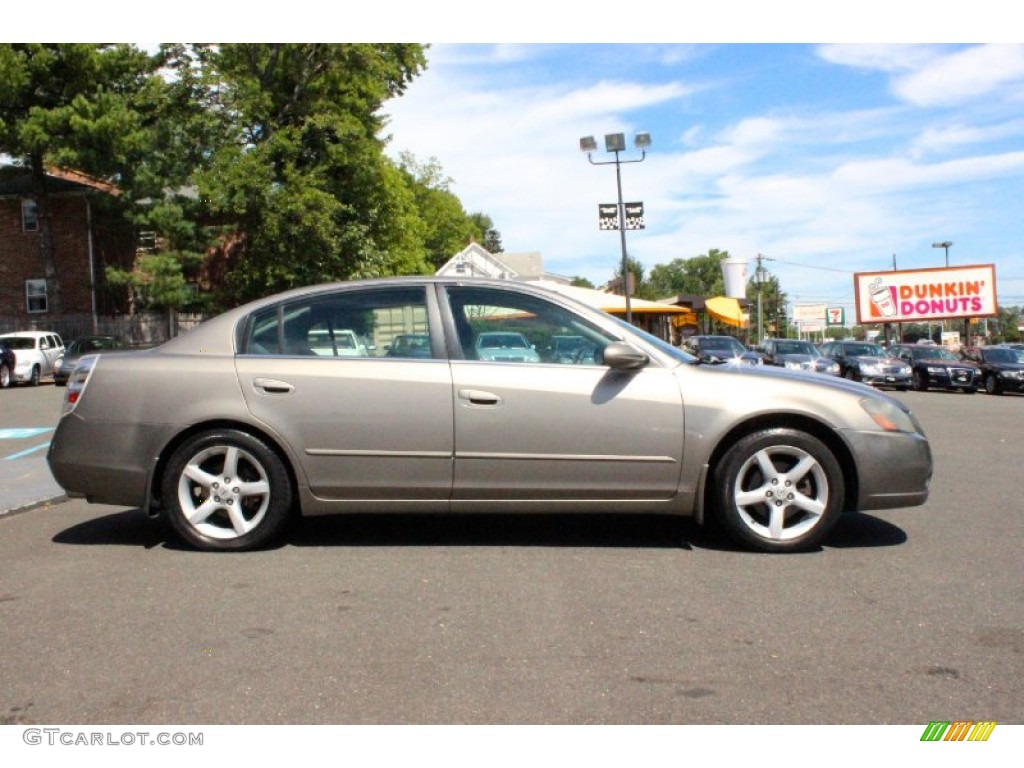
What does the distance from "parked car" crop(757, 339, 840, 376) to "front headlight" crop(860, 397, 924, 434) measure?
73.6ft

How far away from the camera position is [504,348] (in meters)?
5.64

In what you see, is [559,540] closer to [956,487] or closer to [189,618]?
[189,618]

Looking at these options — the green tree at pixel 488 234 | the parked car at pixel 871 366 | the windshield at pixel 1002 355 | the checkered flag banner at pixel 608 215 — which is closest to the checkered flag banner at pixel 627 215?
the checkered flag banner at pixel 608 215

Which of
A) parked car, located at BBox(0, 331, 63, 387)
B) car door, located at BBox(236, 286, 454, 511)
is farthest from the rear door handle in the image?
parked car, located at BBox(0, 331, 63, 387)

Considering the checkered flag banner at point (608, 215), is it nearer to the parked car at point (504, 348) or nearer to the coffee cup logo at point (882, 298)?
the coffee cup logo at point (882, 298)

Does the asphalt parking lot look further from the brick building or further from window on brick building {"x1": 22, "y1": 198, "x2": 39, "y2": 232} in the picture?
window on brick building {"x1": 22, "y1": 198, "x2": 39, "y2": 232}

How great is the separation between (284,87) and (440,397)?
37117 mm

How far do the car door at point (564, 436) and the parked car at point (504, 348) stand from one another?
0.12 metres

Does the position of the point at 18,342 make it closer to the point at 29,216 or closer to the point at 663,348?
the point at 29,216

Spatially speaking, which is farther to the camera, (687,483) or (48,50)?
(48,50)

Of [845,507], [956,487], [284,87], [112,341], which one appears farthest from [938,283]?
[845,507]

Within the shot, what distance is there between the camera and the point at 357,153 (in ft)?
123

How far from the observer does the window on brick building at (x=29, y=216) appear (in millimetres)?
39938

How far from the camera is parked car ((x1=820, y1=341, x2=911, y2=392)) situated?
28625 millimetres
